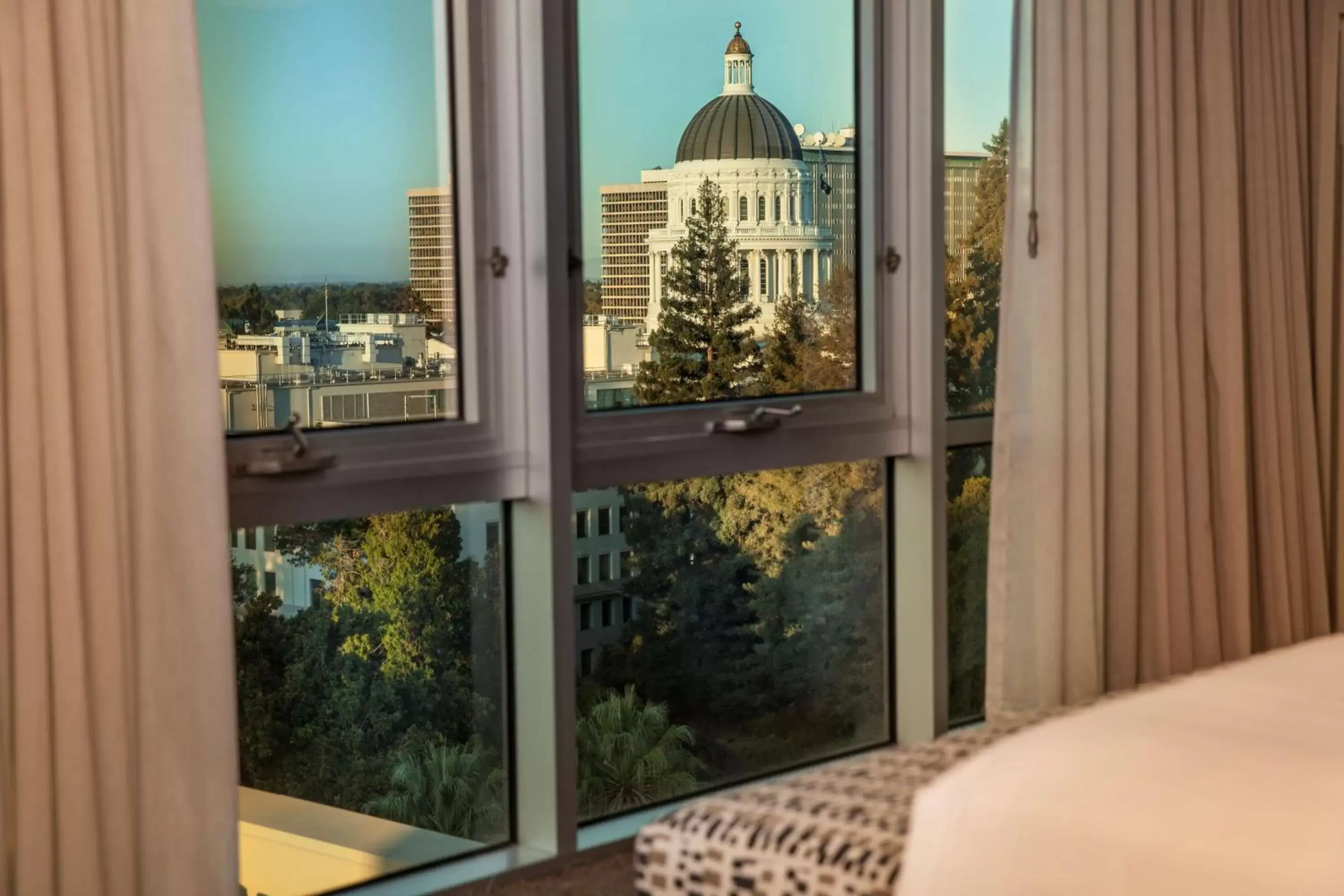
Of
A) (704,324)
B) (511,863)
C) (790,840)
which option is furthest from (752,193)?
(790,840)

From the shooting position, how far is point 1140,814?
1757mm

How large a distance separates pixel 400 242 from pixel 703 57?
0.76 metres

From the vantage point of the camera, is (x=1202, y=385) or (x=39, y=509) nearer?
(x=39, y=509)

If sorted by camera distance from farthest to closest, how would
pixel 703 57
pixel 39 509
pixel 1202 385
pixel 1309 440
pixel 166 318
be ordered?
Result: pixel 1309 440 → pixel 1202 385 → pixel 703 57 → pixel 166 318 → pixel 39 509

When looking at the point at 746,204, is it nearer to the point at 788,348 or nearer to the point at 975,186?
the point at 788,348

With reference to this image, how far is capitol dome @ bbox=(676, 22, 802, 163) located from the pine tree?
72 millimetres

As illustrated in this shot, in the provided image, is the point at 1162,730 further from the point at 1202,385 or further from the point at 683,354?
the point at 1202,385

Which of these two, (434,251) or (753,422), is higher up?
(434,251)

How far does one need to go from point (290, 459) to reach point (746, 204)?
1.13 m

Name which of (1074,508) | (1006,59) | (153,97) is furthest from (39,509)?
(1006,59)

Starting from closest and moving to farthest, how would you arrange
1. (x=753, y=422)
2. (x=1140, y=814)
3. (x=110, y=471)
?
(x=1140, y=814), (x=110, y=471), (x=753, y=422)

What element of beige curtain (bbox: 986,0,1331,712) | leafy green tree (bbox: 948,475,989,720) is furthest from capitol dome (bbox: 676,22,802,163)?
leafy green tree (bbox: 948,475,989,720)

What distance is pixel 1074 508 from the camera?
3.27m

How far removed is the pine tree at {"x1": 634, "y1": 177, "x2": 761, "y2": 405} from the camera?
2955mm
